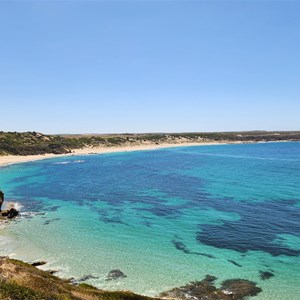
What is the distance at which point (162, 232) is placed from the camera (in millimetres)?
39531

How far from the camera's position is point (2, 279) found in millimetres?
16234

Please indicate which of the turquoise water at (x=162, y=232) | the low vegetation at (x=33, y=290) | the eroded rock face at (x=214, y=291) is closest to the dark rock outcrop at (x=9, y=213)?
the turquoise water at (x=162, y=232)

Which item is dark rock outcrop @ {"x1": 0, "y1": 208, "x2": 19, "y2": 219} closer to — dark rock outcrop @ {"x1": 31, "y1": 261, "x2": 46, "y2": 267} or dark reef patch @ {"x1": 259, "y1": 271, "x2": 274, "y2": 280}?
dark rock outcrop @ {"x1": 31, "y1": 261, "x2": 46, "y2": 267}

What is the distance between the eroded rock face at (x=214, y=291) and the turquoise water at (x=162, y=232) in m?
0.87

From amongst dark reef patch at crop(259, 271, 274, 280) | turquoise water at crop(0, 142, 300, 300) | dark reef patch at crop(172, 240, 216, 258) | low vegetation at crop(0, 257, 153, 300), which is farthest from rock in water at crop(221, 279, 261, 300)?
low vegetation at crop(0, 257, 153, 300)

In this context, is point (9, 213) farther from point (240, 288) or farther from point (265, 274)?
point (265, 274)

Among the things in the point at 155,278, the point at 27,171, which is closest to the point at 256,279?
the point at 155,278

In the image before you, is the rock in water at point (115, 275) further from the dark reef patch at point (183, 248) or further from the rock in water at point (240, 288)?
the rock in water at point (240, 288)

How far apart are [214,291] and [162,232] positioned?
50.2 ft

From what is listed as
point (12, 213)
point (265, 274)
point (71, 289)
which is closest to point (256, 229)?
point (265, 274)

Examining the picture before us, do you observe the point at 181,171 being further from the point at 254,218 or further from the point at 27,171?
Answer: the point at 254,218

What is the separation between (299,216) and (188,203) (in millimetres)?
17737

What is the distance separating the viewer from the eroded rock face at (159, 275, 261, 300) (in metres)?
23.8

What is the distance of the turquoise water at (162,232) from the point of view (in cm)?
2823
